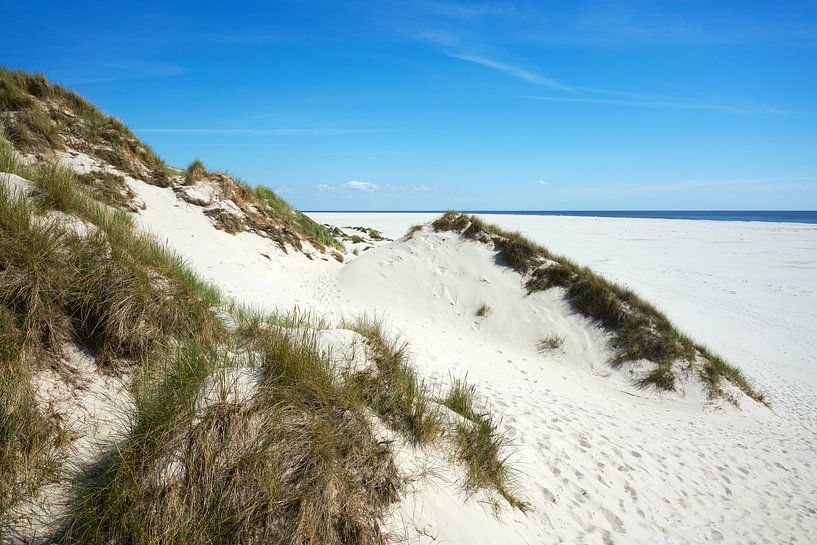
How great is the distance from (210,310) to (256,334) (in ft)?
2.04

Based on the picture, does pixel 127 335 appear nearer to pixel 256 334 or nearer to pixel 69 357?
pixel 69 357

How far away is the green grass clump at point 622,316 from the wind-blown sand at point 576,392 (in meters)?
0.38

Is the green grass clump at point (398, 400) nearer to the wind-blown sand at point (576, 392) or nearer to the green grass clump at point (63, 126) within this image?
the wind-blown sand at point (576, 392)

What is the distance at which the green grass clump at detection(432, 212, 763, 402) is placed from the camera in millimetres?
8930

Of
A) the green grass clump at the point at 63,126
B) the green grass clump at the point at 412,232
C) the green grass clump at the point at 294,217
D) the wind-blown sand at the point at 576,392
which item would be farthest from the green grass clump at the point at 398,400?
the green grass clump at the point at 294,217

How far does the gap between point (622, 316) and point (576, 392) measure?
3.08m

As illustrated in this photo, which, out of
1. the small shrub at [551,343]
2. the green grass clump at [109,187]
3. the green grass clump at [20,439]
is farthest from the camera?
the green grass clump at [109,187]

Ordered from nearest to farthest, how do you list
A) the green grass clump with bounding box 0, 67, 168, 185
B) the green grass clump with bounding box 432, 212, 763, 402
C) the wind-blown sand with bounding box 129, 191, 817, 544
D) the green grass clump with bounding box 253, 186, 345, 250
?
the wind-blown sand with bounding box 129, 191, 817, 544 → the green grass clump with bounding box 432, 212, 763, 402 → the green grass clump with bounding box 0, 67, 168, 185 → the green grass clump with bounding box 253, 186, 345, 250

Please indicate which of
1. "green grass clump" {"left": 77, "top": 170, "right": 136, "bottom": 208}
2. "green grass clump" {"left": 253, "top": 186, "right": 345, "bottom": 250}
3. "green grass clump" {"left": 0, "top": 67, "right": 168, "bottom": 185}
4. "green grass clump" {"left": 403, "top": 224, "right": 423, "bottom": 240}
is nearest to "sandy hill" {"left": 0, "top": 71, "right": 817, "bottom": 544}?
"green grass clump" {"left": 77, "top": 170, "right": 136, "bottom": 208}

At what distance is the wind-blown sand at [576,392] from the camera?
164 inches


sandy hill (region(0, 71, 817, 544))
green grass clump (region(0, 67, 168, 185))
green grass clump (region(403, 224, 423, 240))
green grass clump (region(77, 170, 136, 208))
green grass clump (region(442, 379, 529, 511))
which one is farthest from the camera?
green grass clump (region(403, 224, 423, 240))

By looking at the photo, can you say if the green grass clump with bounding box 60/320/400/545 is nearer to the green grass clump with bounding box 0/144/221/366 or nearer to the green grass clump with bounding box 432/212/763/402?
the green grass clump with bounding box 0/144/221/366

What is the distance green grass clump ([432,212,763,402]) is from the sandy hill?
0.31 ft

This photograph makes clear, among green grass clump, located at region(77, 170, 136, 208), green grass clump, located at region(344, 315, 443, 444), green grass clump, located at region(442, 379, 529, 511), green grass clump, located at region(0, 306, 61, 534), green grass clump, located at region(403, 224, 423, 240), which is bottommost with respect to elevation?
green grass clump, located at region(442, 379, 529, 511)
